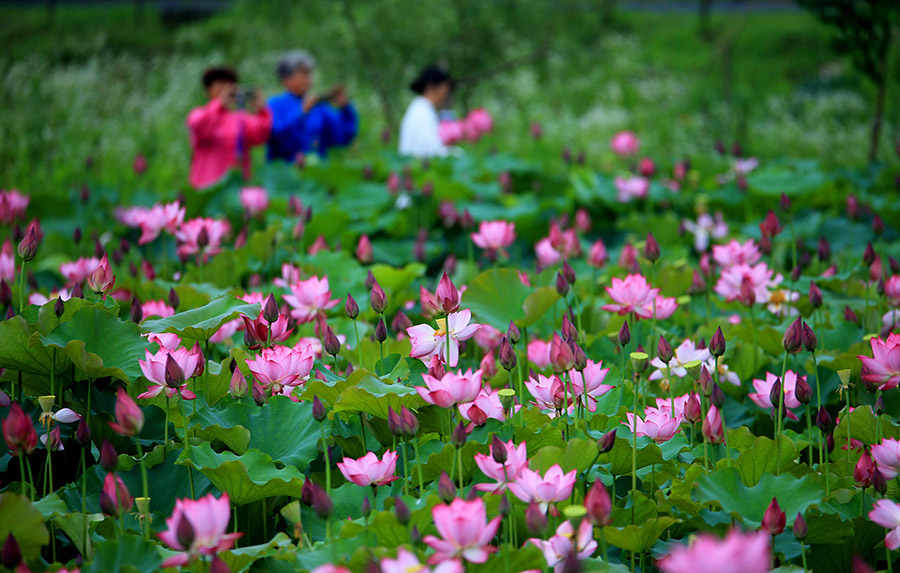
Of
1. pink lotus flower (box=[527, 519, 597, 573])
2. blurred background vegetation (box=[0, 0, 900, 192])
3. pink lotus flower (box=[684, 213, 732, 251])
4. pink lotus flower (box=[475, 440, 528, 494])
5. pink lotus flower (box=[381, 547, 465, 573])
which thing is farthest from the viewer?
blurred background vegetation (box=[0, 0, 900, 192])

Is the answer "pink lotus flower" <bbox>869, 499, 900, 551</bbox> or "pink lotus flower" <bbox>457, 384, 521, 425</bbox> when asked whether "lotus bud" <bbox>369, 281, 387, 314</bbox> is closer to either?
"pink lotus flower" <bbox>457, 384, 521, 425</bbox>

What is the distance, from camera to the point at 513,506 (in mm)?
1209

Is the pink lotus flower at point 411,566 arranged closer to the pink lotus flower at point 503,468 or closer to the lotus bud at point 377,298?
the pink lotus flower at point 503,468

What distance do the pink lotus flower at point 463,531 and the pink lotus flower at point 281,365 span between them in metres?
0.52

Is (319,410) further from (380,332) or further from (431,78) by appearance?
(431,78)

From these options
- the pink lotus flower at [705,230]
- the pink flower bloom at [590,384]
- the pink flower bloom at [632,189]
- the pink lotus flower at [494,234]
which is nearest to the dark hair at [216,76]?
the pink flower bloom at [632,189]

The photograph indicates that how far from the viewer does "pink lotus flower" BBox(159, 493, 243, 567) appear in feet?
3.10

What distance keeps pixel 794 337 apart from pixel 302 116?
12.9ft

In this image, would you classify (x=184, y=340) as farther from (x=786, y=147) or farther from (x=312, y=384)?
(x=786, y=147)

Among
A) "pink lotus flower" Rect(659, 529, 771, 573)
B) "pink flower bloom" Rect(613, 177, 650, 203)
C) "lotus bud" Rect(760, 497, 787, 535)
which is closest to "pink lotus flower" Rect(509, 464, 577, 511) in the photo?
"lotus bud" Rect(760, 497, 787, 535)

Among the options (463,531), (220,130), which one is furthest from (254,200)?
(463,531)

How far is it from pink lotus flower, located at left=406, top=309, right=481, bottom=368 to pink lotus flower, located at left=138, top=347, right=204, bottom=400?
36 centimetres

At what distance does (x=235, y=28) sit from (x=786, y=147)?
6.52 meters

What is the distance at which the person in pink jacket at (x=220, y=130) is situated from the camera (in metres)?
4.59
